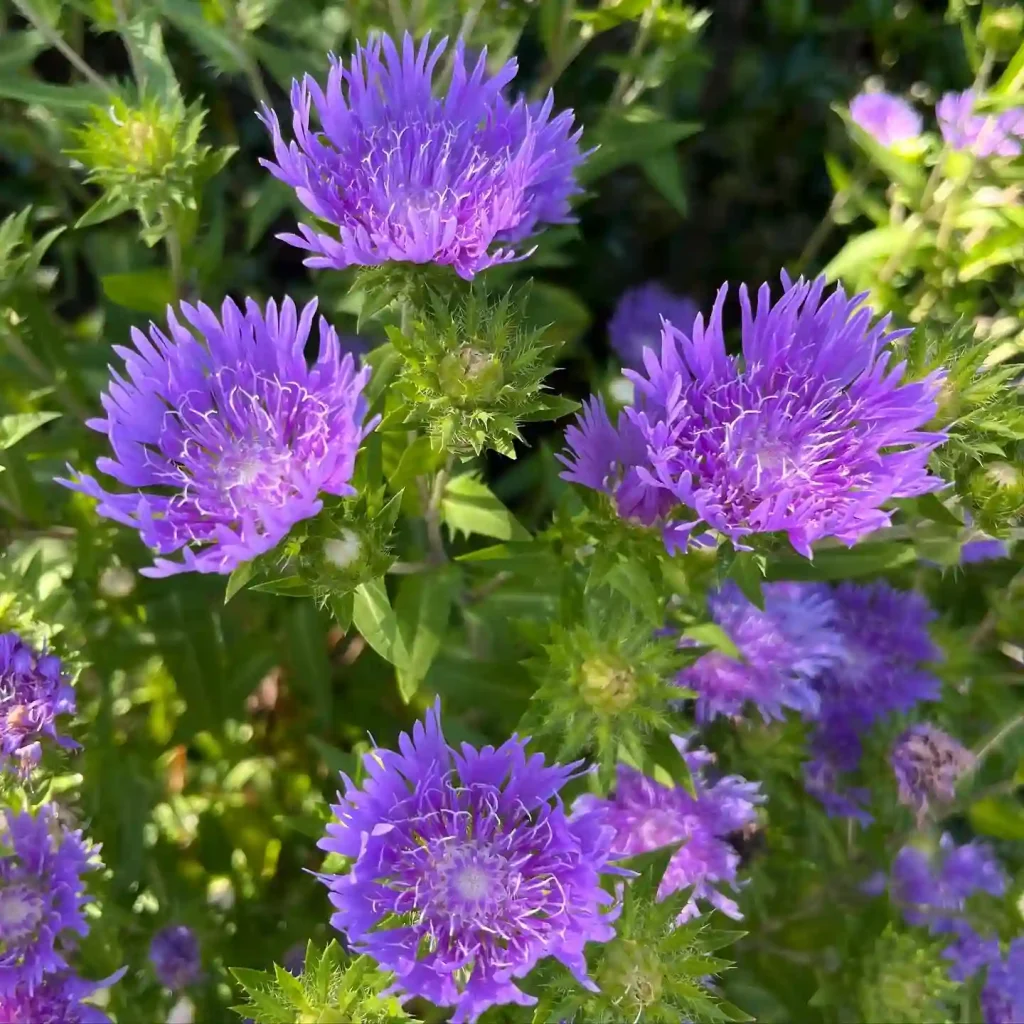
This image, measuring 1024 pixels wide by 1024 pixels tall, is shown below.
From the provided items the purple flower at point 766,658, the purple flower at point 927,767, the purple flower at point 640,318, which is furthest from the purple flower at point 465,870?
the purple flower at point 640,318

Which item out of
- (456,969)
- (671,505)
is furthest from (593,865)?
(671,505)

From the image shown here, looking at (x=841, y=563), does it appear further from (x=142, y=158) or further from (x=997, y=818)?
(x=142, y=158)

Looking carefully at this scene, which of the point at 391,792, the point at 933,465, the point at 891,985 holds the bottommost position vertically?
the point at 891,985

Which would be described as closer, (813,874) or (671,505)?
(671,505)

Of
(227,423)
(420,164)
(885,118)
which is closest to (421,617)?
(227,423)

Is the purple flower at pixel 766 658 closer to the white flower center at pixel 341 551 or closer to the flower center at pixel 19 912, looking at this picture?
the white flower center at pixel 341 551

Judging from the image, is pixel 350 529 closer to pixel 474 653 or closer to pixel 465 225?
pixel 465 225
